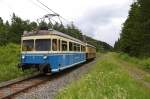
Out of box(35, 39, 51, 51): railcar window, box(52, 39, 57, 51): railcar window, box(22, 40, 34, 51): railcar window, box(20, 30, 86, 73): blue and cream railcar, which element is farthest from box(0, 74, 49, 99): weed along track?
box(52, 39, 57, 51): railcar window

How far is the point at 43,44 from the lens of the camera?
18.7 m

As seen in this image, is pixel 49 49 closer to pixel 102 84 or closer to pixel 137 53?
pixel 102 84

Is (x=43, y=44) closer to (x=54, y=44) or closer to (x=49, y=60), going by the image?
(x=54, y=44)

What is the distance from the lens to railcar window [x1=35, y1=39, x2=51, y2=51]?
18.5 meters

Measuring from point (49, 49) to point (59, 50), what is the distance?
0.91m

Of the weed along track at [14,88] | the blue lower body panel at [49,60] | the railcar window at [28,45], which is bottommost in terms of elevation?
the weed along track at [14,88]

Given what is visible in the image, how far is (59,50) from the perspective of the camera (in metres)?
19.1

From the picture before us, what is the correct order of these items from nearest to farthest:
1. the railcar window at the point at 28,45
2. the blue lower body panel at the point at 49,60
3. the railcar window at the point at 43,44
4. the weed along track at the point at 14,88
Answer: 1. the weed along track at the point at 14,88
2. the blue lower body panel at the point at 49,60
3. the railcar window at the point at 43,44
4. the railcar window at the point at 28,45

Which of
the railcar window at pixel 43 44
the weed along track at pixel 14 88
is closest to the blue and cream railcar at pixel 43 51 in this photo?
the railcar window at pixel 43 44

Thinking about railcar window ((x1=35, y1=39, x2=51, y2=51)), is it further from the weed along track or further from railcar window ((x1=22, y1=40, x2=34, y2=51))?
the weed along track

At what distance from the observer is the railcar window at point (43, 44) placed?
18.5 m

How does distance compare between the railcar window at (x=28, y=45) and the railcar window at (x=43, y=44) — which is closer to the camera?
the railcar window at (x=43, y=44)

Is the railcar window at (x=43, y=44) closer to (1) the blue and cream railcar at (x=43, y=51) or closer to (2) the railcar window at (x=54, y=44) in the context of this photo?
(1) the blue and cream railcar at (x=43, y=51)

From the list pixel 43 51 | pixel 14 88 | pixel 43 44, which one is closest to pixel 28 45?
pixel 43 44
